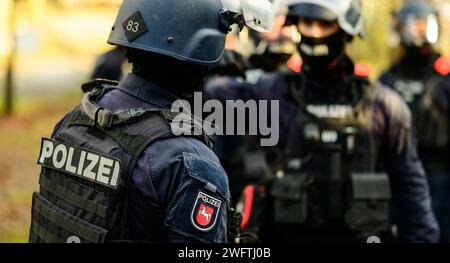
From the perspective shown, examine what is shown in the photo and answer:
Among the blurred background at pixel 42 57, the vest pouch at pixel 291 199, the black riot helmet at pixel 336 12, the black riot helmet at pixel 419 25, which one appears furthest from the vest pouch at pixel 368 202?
the blurred background at pixel 42 57

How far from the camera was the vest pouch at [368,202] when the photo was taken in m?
4.36

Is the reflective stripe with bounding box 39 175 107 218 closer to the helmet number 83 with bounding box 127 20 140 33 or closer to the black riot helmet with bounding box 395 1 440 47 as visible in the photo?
the helmet number 83 with bounding box 127 20 140 33

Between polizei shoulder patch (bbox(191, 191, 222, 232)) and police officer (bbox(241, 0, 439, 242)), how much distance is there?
5.42ft

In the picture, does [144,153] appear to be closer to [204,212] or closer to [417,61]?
[204,212]

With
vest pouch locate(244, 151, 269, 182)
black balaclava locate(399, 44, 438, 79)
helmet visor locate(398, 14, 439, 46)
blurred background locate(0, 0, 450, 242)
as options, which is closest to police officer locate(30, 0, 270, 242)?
vest pouch locate(244, 151, 269, 182)

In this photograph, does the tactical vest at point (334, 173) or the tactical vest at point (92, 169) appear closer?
the tactical vest at point (92, 169)

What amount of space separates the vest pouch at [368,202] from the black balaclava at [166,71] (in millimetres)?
1679

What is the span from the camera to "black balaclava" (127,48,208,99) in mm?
2975

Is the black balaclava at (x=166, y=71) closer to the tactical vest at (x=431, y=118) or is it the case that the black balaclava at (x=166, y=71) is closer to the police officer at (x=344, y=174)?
the police officer at (x=344, y=174)

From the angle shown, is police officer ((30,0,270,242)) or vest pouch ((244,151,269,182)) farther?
vest pouch ((244,151,269,182))

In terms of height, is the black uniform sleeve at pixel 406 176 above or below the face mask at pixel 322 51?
below

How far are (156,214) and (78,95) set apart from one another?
Result: 1341 cm

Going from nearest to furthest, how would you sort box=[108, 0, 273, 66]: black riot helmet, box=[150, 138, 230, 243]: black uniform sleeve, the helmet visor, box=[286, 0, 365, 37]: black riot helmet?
box=[150, 138, 230, 243]: black uniform sleeve → box=[108, 0, 273, 66]: black riot helmet → box=[286, 0, 365, 37]: black riot helmet → the helmet visor

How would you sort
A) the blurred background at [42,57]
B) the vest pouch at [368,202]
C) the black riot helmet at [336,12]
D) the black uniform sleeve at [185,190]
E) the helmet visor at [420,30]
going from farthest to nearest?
the blurred background at [42,57], the helmet visor at [420,30], the black riot helmet at [336,12], the vest pouch at [368,202], the black uniform sleeve at [185,190]
